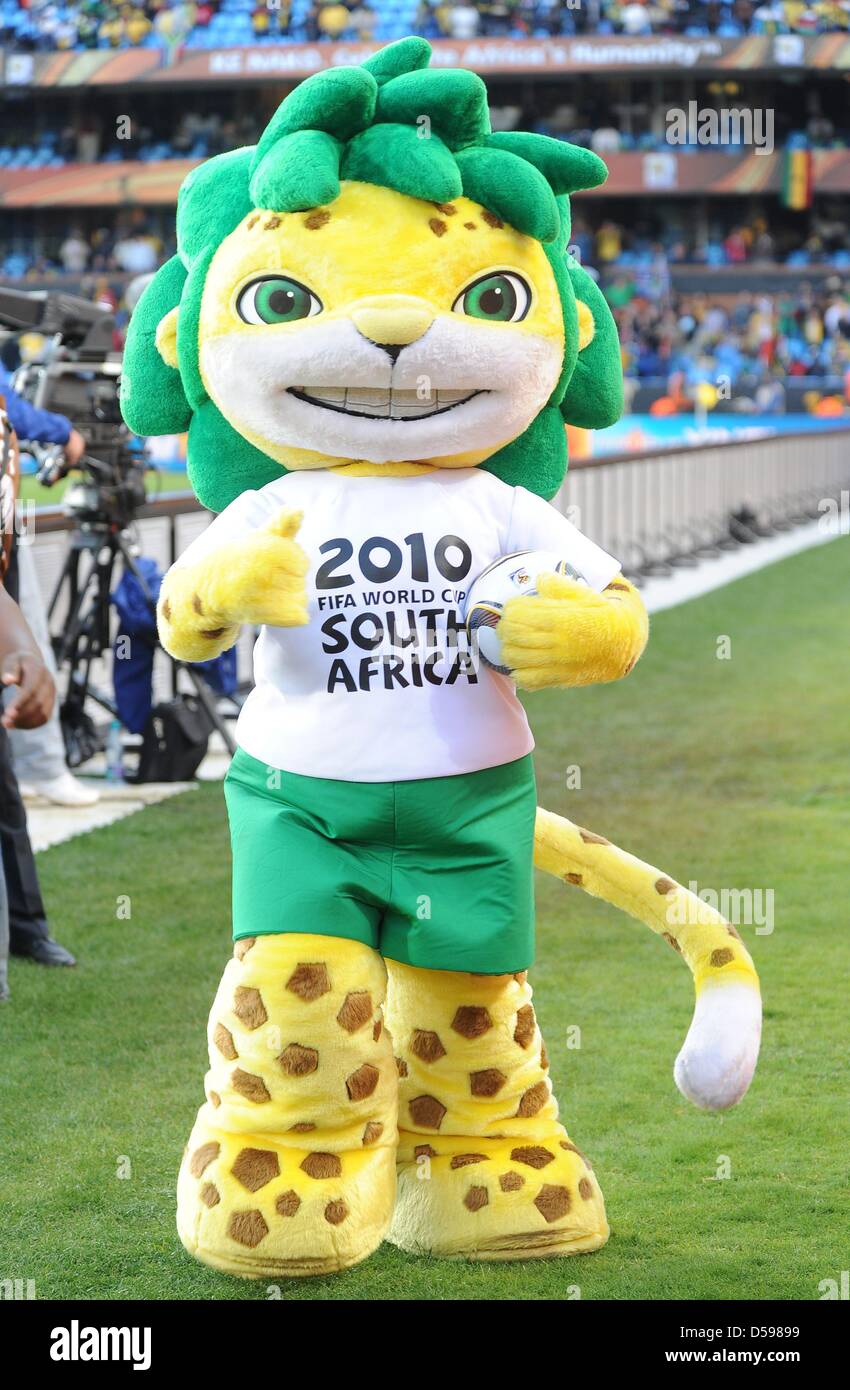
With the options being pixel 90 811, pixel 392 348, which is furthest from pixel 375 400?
pixel 90 811

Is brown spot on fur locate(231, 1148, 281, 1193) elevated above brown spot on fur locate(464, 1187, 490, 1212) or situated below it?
above

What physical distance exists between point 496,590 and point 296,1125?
3.02 ft

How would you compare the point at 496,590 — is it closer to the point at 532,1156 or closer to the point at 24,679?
the point at 24,679

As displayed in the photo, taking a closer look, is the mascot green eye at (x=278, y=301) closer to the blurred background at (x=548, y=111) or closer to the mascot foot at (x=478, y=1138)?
the mascot foot at (x=478, y=1138)

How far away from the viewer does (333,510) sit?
10.4 feet

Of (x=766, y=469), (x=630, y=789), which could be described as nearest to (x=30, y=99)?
(x=766, y=469)

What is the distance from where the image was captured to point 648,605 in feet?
46.2

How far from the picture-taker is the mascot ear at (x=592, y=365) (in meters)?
3.47

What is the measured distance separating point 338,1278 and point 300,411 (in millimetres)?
1430

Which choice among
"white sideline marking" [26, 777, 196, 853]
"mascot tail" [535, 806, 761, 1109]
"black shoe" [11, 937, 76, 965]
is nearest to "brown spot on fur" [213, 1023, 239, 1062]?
"mascot tail" [535, 806, 761, 1109]

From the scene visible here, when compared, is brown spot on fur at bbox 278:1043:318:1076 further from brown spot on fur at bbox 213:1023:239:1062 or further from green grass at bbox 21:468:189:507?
green grass at bbox 21:468:189:507

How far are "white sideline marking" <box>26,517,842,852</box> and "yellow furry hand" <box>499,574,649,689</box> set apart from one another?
3.83 m

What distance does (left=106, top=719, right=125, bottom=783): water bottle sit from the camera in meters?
7.59

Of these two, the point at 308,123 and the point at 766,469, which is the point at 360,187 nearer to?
the point at 308,123
